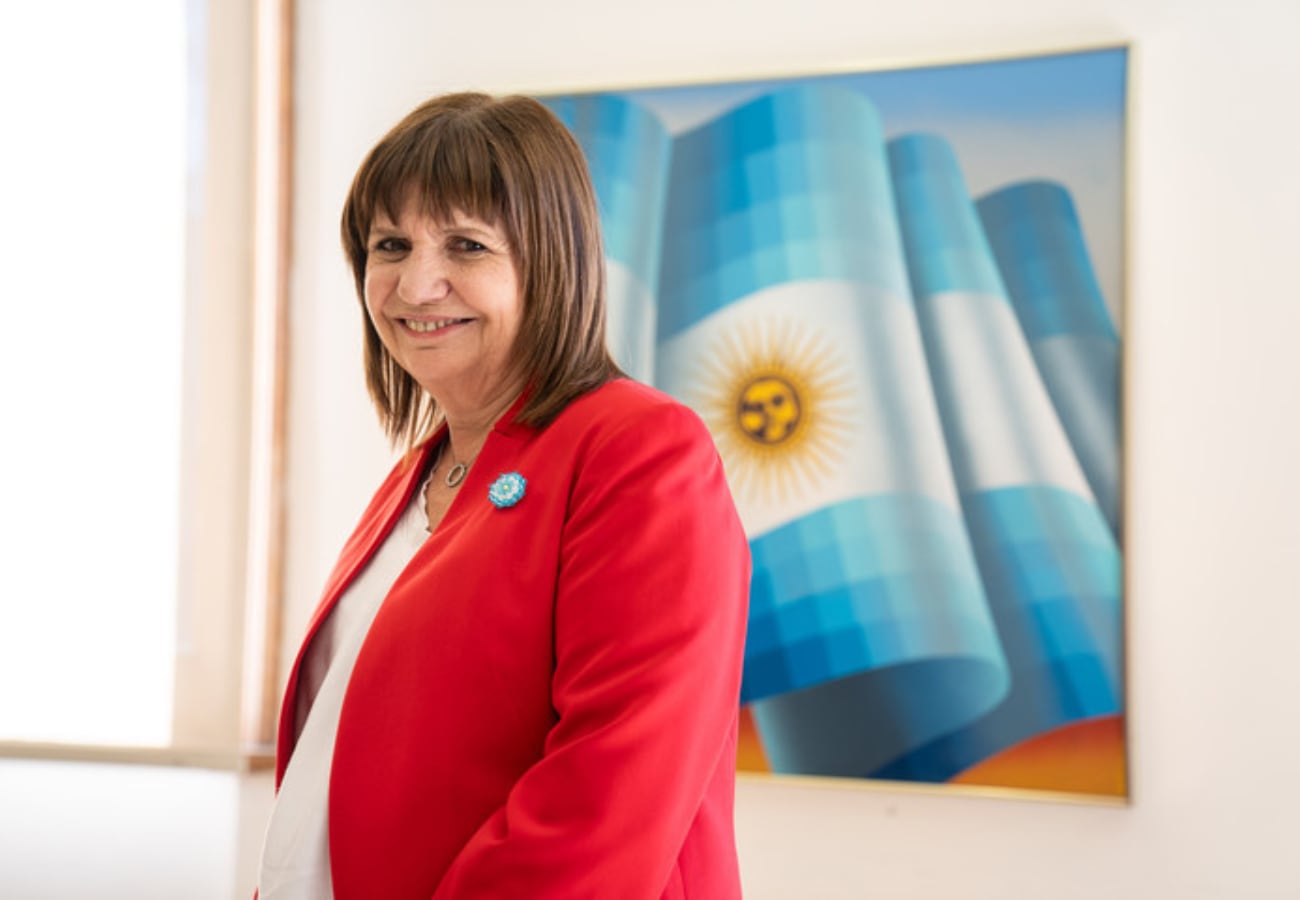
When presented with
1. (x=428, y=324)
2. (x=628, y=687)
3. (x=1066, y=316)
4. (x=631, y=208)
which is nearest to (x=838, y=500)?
(x=1066, y=316)

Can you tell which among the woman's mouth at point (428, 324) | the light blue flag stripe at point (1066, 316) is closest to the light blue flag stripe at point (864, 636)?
the light blue flag stripe at point (1066, 316)

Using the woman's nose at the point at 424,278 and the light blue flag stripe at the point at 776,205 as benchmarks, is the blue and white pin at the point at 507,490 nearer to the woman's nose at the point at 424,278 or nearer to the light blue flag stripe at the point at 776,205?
the woman's nose at the point at 424,278

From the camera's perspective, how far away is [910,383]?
2088 millimetres

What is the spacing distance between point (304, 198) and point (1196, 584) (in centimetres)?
183

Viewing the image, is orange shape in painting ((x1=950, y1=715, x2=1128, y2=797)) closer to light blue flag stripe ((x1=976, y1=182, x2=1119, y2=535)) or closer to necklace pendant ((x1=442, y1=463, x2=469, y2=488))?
light blue flag stripe ((x1=976, y1=182, x2=1119, y2=535))

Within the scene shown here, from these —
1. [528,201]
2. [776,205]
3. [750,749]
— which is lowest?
[750,749]

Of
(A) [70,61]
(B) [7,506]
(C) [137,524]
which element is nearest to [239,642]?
(C) [137,524]

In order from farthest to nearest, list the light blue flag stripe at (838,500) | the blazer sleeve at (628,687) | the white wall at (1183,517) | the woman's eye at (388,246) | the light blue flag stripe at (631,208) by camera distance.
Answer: the light blue flag stripe at (631,208), the light blue flag stripe at (838,500), the white wall at (1183,517), the woman's eye at (388,246), the blazer sleeve at (628,687)

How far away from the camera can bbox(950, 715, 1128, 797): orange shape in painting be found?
1.97 meters

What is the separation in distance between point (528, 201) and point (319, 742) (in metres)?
0.52

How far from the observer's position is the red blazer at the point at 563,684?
88cm

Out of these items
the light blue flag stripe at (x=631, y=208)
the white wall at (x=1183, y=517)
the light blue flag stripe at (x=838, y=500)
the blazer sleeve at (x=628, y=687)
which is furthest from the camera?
the light blue flag stripe at (x=631, y=208)

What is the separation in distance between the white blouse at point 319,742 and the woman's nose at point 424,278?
237mm

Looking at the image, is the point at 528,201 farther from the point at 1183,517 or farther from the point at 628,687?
the point at 1183,517
